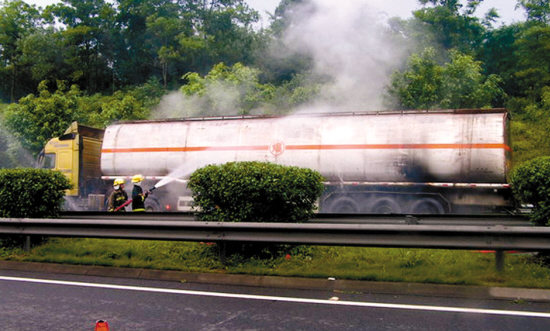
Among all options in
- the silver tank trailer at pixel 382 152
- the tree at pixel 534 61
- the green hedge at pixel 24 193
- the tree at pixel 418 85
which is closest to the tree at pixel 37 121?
the silver tank trailer at pixel 382 152

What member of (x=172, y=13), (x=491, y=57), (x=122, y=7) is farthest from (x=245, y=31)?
(x=491, y=57)

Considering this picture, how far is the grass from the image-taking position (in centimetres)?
675

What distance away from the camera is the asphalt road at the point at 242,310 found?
5281mm

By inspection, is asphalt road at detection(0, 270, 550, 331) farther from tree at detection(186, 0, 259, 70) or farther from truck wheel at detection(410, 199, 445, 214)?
tree at detection(186, 0, 259, 70)

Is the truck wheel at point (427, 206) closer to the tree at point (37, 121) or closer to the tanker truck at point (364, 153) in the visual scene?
the tanker truck at point (364, 153)

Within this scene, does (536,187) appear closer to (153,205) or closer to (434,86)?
(153,205)

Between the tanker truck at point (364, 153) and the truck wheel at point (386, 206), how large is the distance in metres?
0.03

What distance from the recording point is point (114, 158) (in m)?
21.5

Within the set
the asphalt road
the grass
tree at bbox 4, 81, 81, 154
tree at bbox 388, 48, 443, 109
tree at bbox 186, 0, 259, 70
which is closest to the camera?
the asphalt road

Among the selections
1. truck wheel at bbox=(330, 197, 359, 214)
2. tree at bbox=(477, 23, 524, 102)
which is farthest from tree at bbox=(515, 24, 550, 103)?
truck wheel at bbox=(330, 197, 359, 214)

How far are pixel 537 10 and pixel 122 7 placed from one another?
44468 mm

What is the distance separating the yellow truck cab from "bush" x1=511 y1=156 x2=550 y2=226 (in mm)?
17738

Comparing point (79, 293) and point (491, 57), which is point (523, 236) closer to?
point (79, 293)

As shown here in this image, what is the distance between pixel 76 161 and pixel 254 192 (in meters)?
16.2
